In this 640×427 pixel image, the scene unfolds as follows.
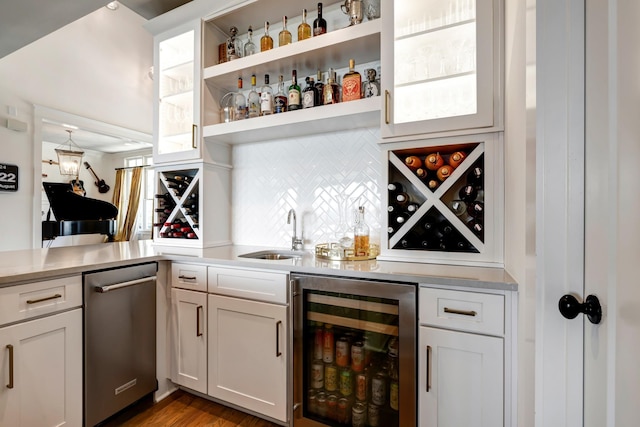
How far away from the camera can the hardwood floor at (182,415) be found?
170 centimetres

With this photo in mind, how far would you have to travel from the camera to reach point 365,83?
1.85m

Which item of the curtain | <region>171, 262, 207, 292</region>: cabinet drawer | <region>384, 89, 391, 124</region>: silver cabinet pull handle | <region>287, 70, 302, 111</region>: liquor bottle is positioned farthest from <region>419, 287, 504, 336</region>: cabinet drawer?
the curtain

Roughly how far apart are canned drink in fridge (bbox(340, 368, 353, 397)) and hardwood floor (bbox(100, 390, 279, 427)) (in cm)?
49

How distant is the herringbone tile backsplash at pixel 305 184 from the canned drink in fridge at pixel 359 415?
3.03 ft

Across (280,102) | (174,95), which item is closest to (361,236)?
(280,102)

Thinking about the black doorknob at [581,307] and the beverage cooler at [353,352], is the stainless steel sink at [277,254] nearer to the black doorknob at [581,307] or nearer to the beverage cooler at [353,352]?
the beverage cooler at [353,352]

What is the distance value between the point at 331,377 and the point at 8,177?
433cm

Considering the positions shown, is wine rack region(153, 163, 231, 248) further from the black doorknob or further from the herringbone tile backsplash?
the black doorknob

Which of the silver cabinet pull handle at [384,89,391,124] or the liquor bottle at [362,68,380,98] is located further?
the liquor bottle at [362,68,380,98]

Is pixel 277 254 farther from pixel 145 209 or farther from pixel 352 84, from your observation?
pixel 145 209

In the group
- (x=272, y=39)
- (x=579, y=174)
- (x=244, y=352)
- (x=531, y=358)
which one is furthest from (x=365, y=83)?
(x=244, y=352)

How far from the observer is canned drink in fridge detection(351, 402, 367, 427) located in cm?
146

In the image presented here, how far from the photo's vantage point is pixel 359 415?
1.46 m

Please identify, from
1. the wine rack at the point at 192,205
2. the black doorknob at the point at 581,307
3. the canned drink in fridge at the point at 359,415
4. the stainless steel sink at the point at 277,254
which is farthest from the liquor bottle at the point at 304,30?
the canned drink in fridge at the point at 359,415
